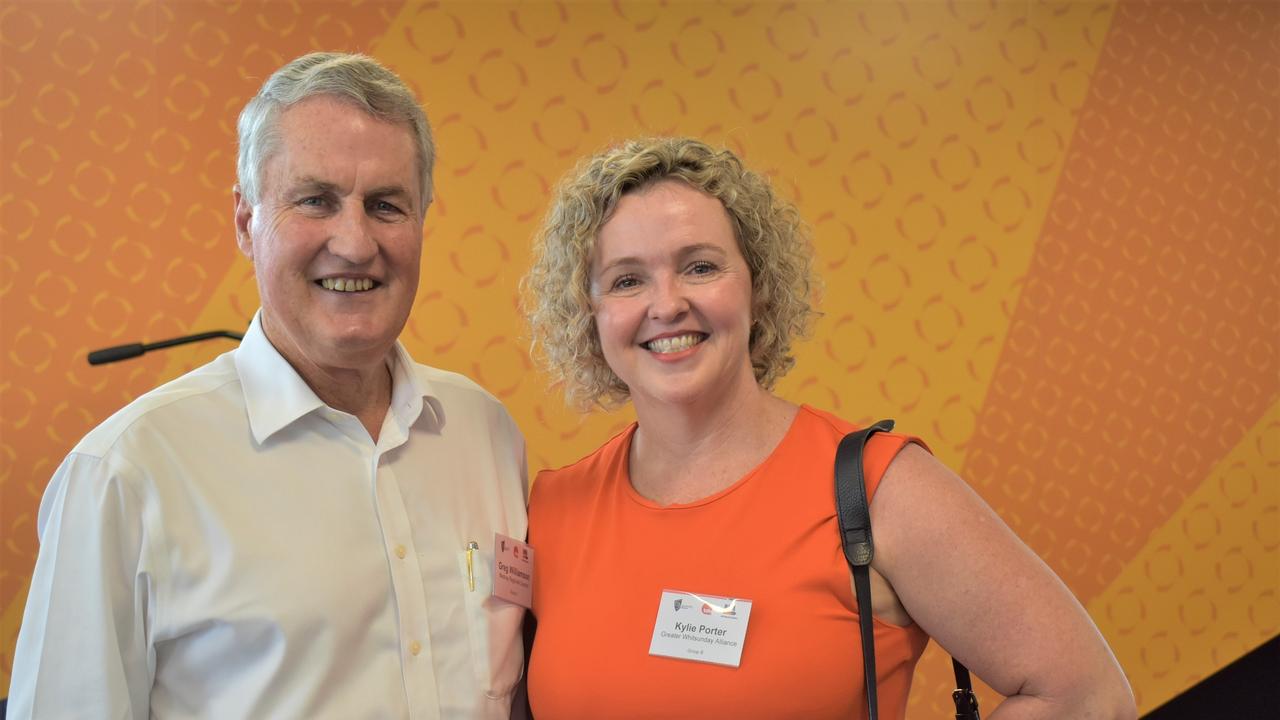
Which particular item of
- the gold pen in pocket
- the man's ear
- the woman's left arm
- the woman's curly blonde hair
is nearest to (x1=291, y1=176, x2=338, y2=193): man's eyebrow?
the man's ear

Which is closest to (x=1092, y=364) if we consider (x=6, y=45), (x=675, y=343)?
(x=675, y=343)

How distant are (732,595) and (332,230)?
0.83 metres

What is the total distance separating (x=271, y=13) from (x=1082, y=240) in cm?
376

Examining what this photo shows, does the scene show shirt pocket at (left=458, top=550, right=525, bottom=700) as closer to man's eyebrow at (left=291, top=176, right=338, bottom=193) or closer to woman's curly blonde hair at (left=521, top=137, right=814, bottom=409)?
woman's curly blonde hair at (left=521, top=137, right=814, bottom=409)

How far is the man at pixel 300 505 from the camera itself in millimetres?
1399

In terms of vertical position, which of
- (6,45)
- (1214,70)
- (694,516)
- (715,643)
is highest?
(1214,70)

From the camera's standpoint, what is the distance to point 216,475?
151 centimetres

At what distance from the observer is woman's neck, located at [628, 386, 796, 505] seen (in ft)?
5.84

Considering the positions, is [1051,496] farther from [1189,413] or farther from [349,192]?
[349,192]

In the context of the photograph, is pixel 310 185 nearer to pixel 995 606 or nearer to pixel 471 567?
pixel 471 567

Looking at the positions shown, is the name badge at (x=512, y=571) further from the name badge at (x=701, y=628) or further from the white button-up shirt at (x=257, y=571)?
the name badge at (x=701, y=628)

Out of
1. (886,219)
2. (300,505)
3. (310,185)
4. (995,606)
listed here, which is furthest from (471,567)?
(886,219)

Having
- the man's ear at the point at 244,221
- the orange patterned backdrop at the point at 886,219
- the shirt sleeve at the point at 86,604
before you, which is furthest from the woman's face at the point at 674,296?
the orange patterned backdrop at the point at 886,219

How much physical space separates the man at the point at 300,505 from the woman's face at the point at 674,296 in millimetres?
345
